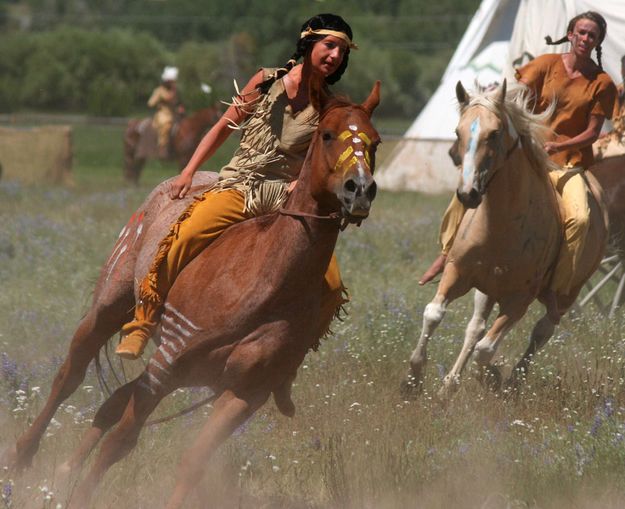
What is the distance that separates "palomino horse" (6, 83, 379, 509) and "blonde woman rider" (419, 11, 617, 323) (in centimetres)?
367

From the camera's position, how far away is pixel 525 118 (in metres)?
9.64

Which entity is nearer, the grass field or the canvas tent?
the grass field

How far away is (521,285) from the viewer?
32.4 feet

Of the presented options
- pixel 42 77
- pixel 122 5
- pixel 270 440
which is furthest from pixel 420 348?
pixel 122 5

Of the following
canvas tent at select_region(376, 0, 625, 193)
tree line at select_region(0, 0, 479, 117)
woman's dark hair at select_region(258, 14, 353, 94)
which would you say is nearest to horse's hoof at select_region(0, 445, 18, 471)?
woman's dark hair at select_region(258, 14, 353, 94)

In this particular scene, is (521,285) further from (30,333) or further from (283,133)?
(30,333)

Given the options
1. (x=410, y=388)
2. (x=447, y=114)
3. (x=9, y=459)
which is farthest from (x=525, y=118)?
(x=447, y=114)

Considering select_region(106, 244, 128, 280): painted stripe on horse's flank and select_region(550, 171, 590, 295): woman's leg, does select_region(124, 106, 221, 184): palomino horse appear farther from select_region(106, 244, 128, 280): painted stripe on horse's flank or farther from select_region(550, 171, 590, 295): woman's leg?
select_region(106, 244, 128, 280): painted stripe on horse's flank

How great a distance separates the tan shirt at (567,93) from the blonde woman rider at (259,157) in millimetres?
3758

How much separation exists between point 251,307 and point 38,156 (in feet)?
79.9

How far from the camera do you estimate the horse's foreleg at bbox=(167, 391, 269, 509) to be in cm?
656

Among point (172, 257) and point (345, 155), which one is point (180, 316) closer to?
point (172, 257)

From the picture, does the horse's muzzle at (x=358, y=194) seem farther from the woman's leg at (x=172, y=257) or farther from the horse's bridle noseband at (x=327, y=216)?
the woman's leg at (x=172, y=257)

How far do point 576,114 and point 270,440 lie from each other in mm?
3660
